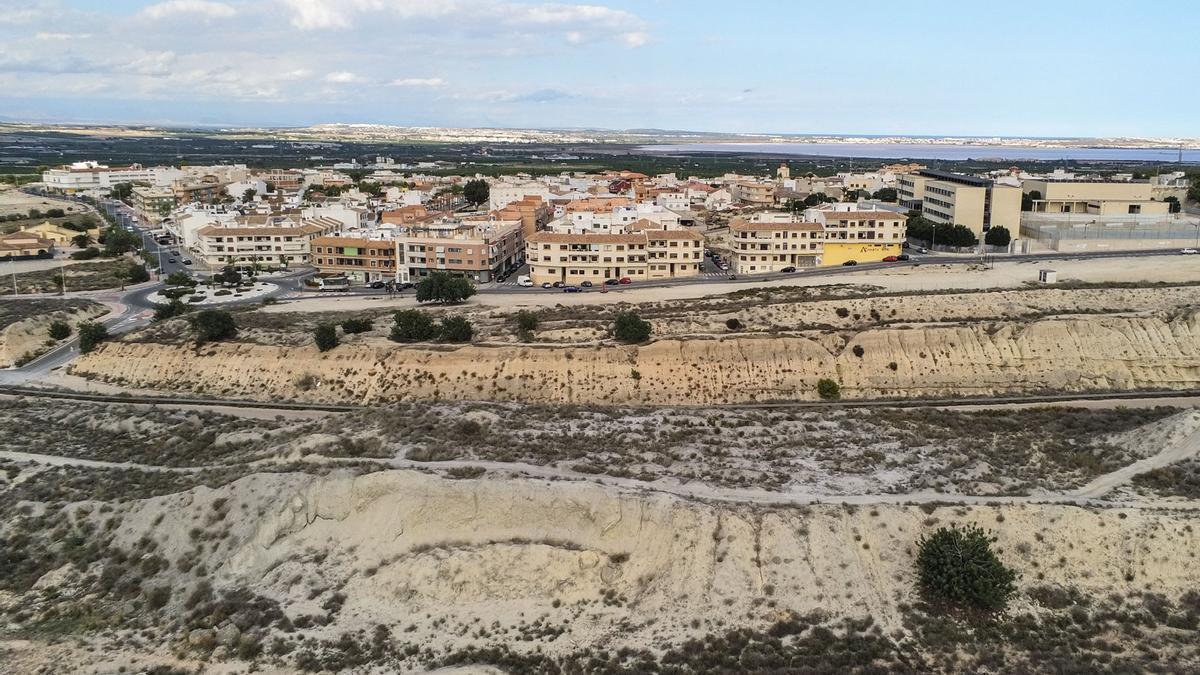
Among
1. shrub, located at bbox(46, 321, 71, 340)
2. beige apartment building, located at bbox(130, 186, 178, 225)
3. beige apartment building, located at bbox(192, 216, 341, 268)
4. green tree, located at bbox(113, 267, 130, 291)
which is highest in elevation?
beige apartment building, located at bbox(130, 186, 178, 225)

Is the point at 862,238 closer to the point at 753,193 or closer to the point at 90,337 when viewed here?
the point at 753,193

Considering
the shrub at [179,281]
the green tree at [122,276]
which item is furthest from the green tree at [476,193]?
the shrub at [179,281]

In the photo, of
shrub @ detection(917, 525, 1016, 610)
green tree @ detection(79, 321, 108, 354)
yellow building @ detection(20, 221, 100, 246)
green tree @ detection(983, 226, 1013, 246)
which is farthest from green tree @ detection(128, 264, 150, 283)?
green tree @ detection(983, 226, 1013, 246)

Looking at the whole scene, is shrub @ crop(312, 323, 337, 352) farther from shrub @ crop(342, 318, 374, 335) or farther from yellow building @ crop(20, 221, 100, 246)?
yellow building @ crop(20, 221, 100, 246)

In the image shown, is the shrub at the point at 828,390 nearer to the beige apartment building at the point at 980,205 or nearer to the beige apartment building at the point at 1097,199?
the beige apartment building at the point at 980,205

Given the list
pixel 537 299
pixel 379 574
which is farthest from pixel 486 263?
pixel 379 574
